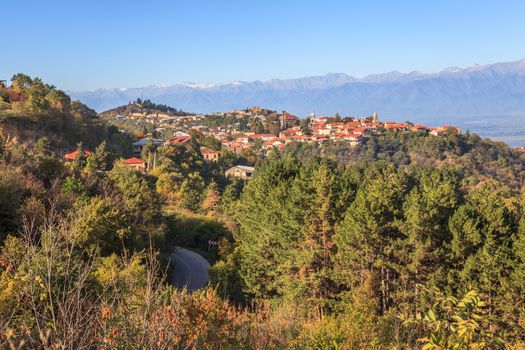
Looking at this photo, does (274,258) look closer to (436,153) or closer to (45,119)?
(45,119)

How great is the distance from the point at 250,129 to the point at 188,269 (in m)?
81.9

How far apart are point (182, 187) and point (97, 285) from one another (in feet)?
83.8

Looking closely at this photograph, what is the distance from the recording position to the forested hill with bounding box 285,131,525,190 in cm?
5778

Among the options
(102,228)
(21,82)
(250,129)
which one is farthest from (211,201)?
(250,129)

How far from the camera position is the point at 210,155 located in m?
59.6

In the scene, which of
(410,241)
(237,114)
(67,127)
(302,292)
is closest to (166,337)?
(410,241)

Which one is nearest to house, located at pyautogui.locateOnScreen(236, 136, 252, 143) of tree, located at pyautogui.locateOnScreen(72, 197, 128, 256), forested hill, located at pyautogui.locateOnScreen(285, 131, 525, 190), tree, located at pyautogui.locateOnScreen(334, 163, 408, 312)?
forested hill, located at pyautogui.locateOnScreen(285, 131, 525, 190)

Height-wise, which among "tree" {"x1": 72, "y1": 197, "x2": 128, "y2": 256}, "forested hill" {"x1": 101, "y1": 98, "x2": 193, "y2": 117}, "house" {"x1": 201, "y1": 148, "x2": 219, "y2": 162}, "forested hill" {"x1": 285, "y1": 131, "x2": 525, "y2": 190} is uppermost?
"forested hill" {"x1": 101, "y1": 98, "x2": 193, "y2": 117}

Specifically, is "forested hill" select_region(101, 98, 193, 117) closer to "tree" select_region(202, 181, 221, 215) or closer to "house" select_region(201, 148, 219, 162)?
"house" select_region(201, 148, 219, 162)

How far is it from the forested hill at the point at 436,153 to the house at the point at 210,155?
11648 mm

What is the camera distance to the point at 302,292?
16453 millimetres

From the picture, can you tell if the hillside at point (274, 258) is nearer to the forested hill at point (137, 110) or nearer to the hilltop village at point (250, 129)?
the hilltop village at point (250, 129)

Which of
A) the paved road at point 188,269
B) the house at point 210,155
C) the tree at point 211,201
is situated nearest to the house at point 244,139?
the house at point 210,155

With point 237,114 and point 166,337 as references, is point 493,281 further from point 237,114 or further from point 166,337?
point 237,114
